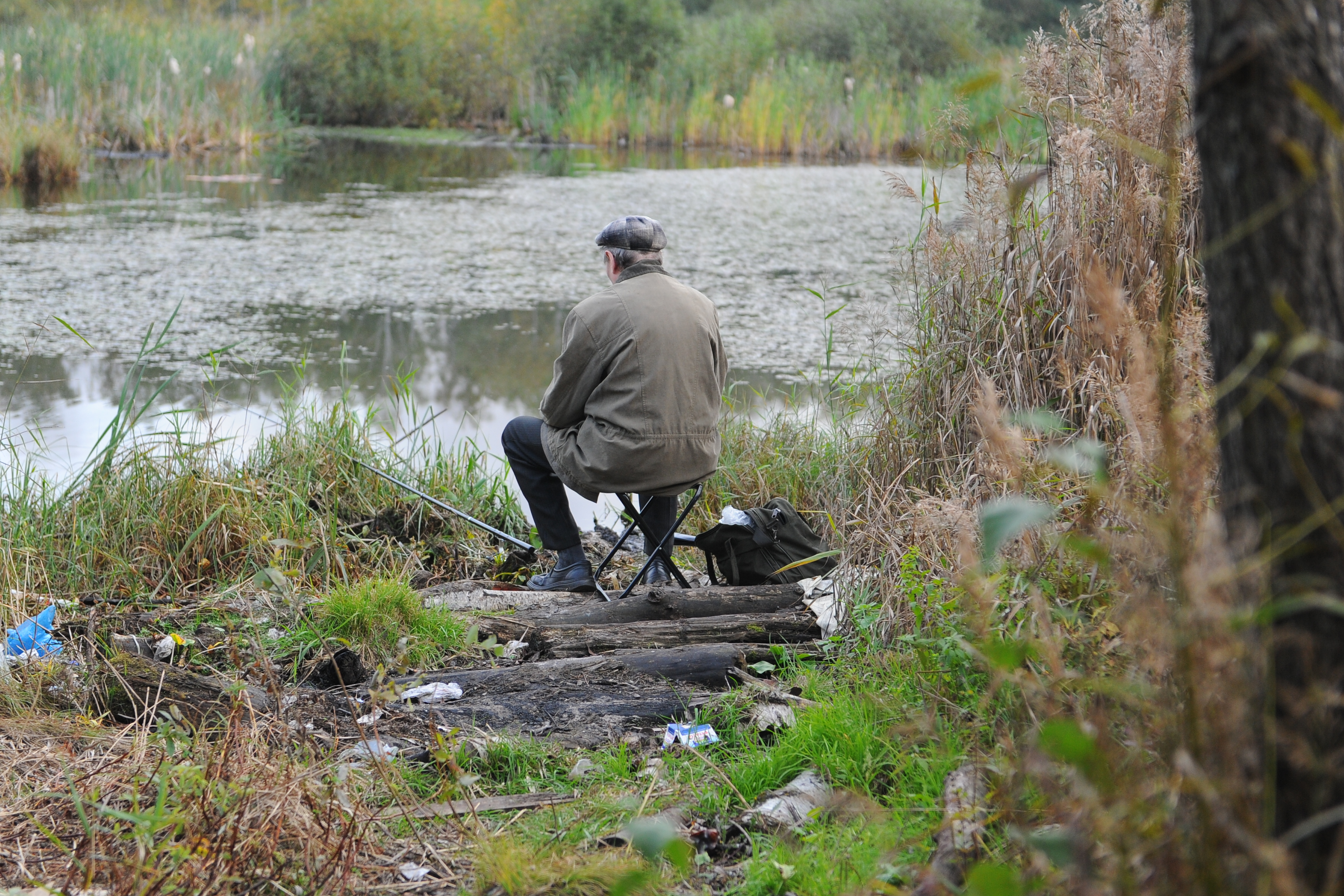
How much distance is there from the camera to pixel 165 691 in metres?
2.38

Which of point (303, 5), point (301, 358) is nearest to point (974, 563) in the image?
point (301, 358)

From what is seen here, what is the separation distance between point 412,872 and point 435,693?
78cm

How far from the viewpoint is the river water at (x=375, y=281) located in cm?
563

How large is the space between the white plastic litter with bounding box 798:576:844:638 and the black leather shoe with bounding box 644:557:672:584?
0.62m

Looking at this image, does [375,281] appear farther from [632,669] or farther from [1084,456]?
[1084,456]

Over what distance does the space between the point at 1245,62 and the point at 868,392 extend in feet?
10.6

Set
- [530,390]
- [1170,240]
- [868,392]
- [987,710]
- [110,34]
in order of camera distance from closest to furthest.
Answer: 1. [987,710]
2. [1170,240]
3. [868,392]
4. [530,390]
5. [110,34]

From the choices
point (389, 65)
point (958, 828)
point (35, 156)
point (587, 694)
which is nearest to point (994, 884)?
point (958, 828)

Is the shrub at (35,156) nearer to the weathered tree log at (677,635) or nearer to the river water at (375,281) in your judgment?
the river water at (375,281)

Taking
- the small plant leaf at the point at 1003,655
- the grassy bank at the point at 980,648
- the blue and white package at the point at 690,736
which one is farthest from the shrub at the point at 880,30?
the small plant leaf at the point at 1003,655

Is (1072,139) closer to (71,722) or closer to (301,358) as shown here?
(71,722)

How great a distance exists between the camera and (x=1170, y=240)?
2.49 meters

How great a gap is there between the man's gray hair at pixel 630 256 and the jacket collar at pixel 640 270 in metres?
0.01

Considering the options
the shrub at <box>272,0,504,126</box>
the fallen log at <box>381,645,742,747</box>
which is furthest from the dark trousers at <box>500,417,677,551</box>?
the shrub at <box>272,0,504,126</box>
